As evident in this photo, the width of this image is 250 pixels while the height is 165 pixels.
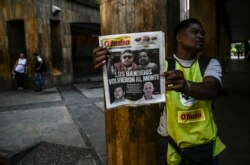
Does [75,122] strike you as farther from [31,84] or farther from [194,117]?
[31,84]

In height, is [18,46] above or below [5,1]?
below

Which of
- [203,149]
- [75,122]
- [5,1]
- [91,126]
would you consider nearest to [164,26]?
[203,149]

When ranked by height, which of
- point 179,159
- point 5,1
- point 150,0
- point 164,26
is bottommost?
point 179,159

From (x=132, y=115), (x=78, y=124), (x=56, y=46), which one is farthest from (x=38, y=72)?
(x=132, y=115)

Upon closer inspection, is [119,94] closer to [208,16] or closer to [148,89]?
[148,89]

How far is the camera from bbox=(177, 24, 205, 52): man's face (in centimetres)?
227

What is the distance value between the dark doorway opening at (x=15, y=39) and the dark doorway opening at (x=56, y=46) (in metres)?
1.40

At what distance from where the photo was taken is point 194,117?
7.23 ft

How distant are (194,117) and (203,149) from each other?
0.76ft

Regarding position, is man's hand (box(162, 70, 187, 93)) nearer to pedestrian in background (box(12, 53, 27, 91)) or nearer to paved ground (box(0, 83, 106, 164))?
paved ground (box(0, 83, 106, 164))

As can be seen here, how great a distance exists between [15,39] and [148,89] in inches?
595

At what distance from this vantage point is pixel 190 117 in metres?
2.20

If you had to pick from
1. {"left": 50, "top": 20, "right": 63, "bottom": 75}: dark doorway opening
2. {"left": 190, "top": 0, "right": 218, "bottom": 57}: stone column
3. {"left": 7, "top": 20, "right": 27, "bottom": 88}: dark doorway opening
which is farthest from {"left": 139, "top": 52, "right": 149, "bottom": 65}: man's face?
{"left": 50, "top": 20, "right": 63, "bottom": 75}: dark doorway opening

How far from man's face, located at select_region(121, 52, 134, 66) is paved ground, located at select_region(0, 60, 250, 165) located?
2861 millimetres
